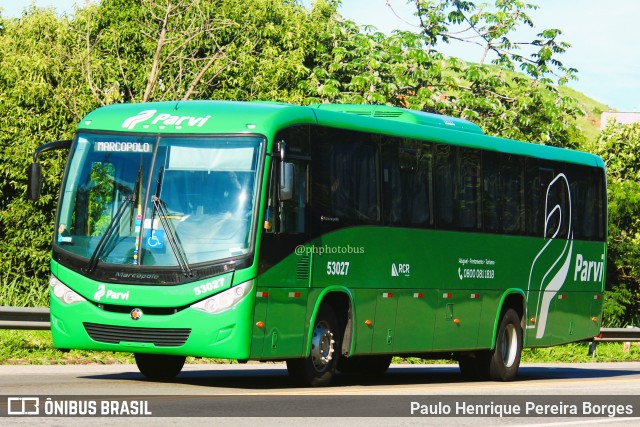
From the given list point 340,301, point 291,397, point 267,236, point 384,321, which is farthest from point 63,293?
point 384,321

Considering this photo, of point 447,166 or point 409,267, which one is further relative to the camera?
point 447,166

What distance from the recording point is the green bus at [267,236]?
13281mm

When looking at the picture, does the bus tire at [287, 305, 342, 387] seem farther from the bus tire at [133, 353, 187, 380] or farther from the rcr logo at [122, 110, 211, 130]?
the rcr logo at [122, 110, 211, 130]

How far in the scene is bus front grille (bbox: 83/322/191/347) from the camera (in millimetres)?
13219

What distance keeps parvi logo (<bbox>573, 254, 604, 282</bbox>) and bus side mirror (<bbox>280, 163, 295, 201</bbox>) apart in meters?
8.77

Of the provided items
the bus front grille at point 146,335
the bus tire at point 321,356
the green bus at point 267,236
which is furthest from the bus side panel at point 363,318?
the bus front grille at point 146,335

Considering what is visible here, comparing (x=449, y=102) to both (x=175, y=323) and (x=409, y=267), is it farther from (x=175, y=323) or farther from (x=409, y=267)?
(x=175, y=323)

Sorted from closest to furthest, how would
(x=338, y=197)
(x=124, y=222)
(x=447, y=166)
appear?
(x=124, y=222)
(x=338, y=197)
(x=447, y=166)

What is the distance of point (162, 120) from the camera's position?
14016 millimetres

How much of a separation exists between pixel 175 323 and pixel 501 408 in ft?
11.0

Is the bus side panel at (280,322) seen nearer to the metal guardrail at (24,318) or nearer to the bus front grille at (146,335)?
the bus front grille at (146,335)

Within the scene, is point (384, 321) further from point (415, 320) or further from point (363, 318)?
point (415, 320)

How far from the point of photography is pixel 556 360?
28.3 meters

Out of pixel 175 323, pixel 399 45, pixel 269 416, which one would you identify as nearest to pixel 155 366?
pixel 175 323
